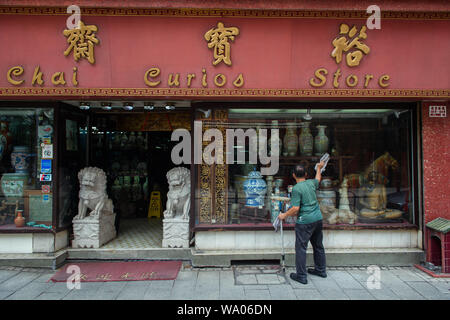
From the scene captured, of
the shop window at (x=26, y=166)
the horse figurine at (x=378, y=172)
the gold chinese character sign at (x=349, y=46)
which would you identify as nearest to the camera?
the gold chinese character sign at (x=349, y=46)

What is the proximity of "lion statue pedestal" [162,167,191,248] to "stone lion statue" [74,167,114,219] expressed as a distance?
1.34 metres

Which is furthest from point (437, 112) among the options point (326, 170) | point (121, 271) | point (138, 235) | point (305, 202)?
point (138, 235)

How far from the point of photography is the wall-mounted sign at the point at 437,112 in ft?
16.6

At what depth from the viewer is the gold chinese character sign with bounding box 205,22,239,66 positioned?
4609mm

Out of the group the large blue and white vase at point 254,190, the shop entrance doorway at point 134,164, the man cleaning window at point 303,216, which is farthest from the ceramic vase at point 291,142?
the shop entrance doorway at point 134,164

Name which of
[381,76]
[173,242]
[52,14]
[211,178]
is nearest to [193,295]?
[173,242]

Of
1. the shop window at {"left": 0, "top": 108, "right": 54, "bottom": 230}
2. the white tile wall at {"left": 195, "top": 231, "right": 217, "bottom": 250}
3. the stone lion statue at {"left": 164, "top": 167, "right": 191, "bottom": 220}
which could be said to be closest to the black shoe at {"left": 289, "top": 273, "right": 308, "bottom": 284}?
the white tile wall at {"left": 195, "top": 231, "right": 217, "bottom": 250}

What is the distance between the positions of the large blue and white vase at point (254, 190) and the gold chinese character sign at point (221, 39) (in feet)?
7.15

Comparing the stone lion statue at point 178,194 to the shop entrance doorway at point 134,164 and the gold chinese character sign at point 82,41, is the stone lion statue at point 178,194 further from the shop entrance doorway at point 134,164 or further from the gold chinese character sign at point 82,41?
the gold chinese character sign at point 82,41

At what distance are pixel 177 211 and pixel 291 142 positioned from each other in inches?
103

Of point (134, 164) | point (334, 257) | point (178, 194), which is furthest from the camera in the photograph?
point (134, 164)

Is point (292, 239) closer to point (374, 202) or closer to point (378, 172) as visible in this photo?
point (374, 202)

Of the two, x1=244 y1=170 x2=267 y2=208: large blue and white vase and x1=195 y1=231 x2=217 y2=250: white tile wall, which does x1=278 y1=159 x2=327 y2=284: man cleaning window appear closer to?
x1=244 y1=170 x2=267 y2=208: large blue and white vase

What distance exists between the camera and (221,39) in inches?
182
